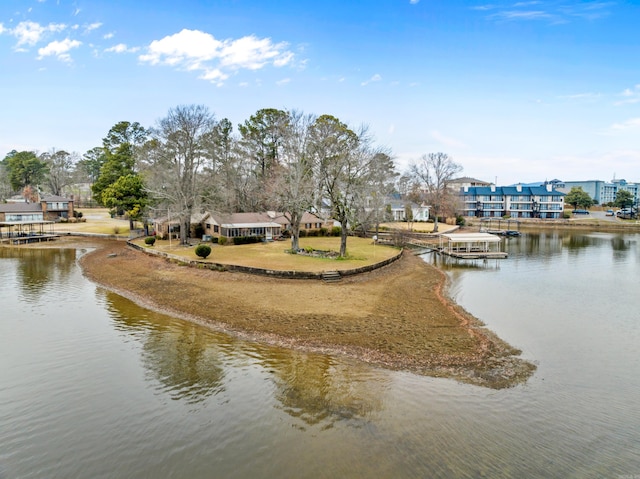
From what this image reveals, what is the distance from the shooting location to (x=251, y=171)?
1885 inches

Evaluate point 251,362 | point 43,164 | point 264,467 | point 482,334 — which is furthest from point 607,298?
point 43,164

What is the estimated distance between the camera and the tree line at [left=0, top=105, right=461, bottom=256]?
100 feet

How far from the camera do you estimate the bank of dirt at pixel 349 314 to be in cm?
1260

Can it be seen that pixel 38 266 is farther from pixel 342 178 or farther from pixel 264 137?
pixel 264 137

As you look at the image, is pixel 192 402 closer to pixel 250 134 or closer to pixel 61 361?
pixel 61 361

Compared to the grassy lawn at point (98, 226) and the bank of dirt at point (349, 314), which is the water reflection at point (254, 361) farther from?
the grassy lawn at point (98, 226)

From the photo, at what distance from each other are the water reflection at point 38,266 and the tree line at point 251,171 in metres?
8.39

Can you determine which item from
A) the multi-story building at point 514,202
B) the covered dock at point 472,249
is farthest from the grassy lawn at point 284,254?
the multi-story building at point 514,202

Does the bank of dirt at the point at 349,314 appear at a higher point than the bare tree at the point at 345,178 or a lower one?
lower

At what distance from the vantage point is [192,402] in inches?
396

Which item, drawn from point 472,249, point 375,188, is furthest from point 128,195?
point 472,249

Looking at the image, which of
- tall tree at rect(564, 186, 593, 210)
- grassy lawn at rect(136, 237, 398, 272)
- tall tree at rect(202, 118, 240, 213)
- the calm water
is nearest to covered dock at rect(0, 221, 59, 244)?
grassy lawn at rect(136, 237, 398, 272)

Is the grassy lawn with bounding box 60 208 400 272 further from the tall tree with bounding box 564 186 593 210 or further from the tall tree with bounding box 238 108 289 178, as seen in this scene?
the tall tree with bounding box 564 186 593 210

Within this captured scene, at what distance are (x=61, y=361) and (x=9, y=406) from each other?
111 inches
